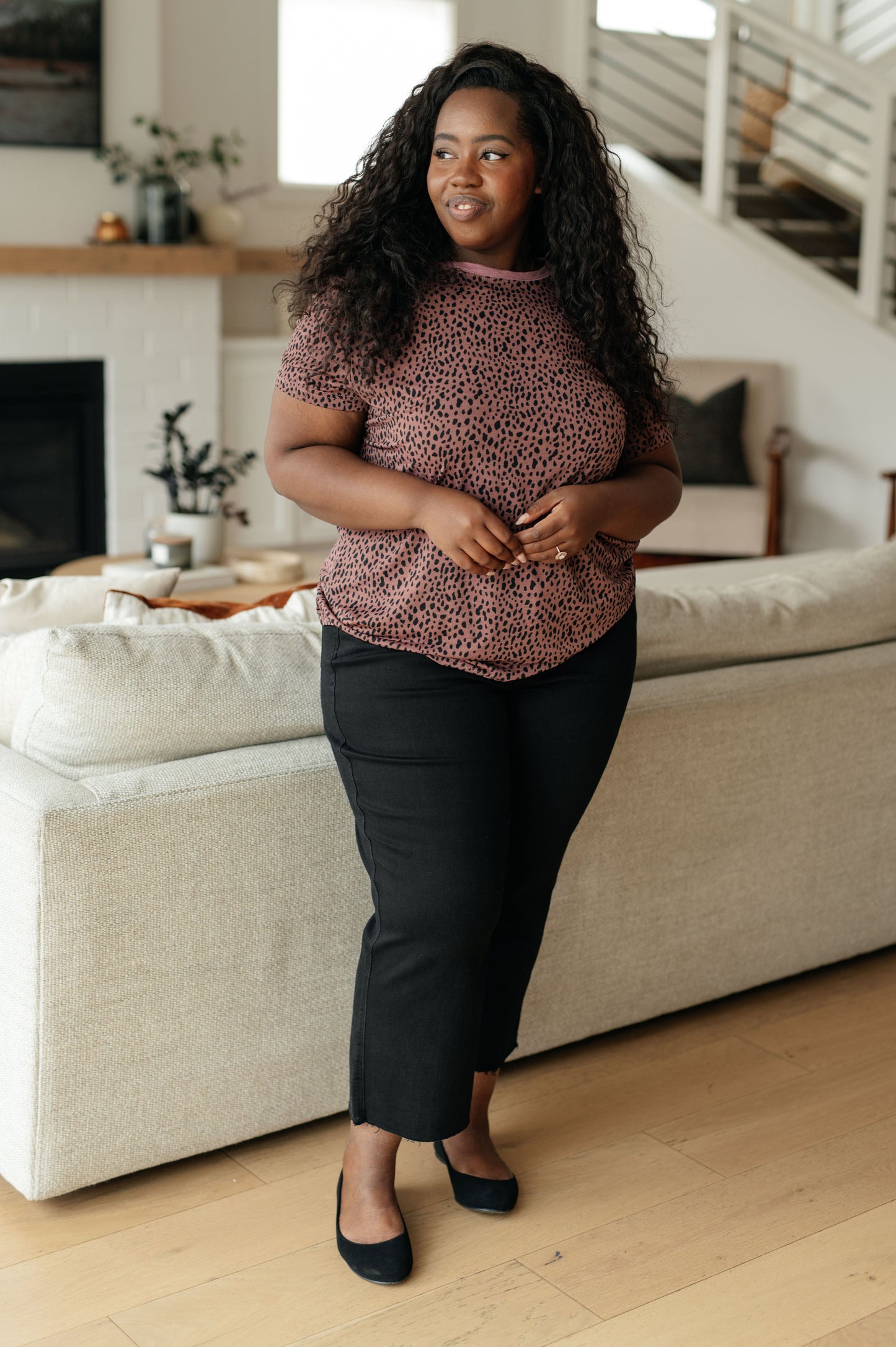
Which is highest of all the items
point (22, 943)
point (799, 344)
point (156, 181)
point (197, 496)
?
point (156, 181)

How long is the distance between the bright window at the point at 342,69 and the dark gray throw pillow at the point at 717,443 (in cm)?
202

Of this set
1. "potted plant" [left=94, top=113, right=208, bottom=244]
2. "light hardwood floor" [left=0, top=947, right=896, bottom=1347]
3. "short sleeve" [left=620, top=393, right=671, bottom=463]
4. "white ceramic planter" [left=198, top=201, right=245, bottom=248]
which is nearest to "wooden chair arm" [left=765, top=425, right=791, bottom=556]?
"white ceramic planter" [left=198, top=201, right=245, bottom=248]

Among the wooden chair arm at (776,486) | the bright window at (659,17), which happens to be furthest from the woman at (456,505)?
the bright window at (659,17)

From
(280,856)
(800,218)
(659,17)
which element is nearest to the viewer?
(280,856)

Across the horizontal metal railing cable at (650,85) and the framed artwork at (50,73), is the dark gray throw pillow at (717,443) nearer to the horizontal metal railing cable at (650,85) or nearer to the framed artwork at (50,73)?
the horizontal metal railing cable at (650,85)

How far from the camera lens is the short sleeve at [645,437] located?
169 centimetres

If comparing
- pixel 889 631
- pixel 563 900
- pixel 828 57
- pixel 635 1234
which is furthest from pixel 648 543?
pixel 635 1234

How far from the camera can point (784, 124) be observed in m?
6.73

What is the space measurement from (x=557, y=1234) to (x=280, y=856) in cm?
57

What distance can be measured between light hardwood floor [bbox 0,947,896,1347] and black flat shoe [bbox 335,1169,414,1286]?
2cm

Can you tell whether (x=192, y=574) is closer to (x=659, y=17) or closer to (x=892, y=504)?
(x=892, y=504)

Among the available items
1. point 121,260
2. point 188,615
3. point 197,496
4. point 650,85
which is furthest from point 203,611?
point 650,85

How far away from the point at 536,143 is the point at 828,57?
468 centimetres

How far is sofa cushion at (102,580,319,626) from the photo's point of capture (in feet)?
6.43
